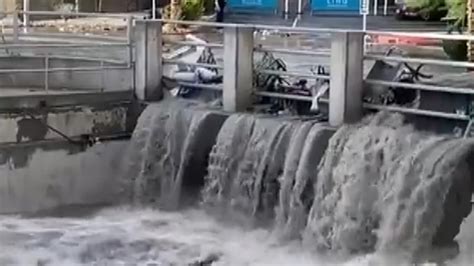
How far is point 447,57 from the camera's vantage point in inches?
798

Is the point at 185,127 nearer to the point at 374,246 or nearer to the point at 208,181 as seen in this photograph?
the point at 208,181

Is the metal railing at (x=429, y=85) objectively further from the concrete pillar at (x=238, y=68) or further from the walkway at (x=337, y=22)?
the walkway at (x=337, y=22)

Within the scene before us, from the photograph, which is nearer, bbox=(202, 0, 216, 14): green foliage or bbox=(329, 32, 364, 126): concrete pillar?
bbox=(329, 32, 364, 126): concrete pillar

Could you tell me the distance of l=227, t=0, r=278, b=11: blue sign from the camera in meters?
30.9

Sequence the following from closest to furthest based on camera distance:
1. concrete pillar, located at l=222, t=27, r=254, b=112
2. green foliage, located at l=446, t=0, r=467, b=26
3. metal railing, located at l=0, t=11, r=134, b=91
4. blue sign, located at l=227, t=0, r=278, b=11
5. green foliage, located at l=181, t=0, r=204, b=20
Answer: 1. concrete pillar, located at l=222, t=27, r=254, b=112
2. metal railing, located at l=0, t=11, r=134, b=91
3. green foliage, located at l=446, t=0, r=467, b=26
4. green foliage, located at l=181, t=0, r=204, b=20
5. blue sign, located at l=227, t=0, r=278, b=11

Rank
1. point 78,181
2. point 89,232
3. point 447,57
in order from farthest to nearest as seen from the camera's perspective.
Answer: point 447,57 < point 78,181 < point 89,232

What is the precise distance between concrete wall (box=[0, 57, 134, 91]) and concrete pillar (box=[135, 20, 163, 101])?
203mm

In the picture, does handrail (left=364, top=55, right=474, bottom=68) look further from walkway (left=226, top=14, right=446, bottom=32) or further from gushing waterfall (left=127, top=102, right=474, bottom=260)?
walkway (left=226, top=14, right=446, bottom=32)

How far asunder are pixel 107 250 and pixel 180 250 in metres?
0.87

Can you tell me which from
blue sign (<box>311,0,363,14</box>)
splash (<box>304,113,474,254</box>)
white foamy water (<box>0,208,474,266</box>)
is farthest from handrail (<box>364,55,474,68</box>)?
blue sign (<box>311,0,363,14</box>)

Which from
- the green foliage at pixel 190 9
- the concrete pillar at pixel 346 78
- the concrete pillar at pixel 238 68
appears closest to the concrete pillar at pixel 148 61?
the concrete pillar at pixel 238 68

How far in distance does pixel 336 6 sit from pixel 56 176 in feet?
50.9

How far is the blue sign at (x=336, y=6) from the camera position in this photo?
28.9 m

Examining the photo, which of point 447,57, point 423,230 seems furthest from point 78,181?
point 447,57
